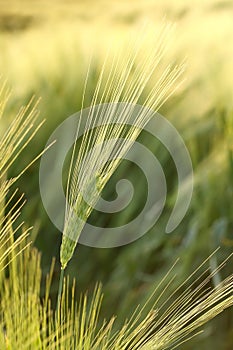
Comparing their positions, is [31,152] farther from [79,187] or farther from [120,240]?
[79,187]

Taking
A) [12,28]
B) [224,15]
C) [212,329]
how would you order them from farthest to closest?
1. [12,28]
2. [224,15]
3. [212,329]

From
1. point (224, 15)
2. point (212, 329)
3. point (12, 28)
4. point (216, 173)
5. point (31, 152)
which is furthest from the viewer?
point (12, 28)

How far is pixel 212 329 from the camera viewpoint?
132 centimetres

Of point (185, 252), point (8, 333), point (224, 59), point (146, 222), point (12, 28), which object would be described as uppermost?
point (12, 28)

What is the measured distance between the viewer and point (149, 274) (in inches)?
55.6

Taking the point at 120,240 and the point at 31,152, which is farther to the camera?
the point at 31,152

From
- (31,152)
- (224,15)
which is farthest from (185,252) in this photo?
(224,15)

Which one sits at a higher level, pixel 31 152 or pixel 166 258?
pixel 31 152

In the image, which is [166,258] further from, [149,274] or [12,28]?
[12,28]

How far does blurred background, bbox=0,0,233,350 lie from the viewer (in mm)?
1371

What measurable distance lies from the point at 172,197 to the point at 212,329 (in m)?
0.25

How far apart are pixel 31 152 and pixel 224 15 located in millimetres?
593

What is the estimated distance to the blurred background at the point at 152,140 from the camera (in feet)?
4.50

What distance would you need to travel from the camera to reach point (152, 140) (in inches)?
61.6
